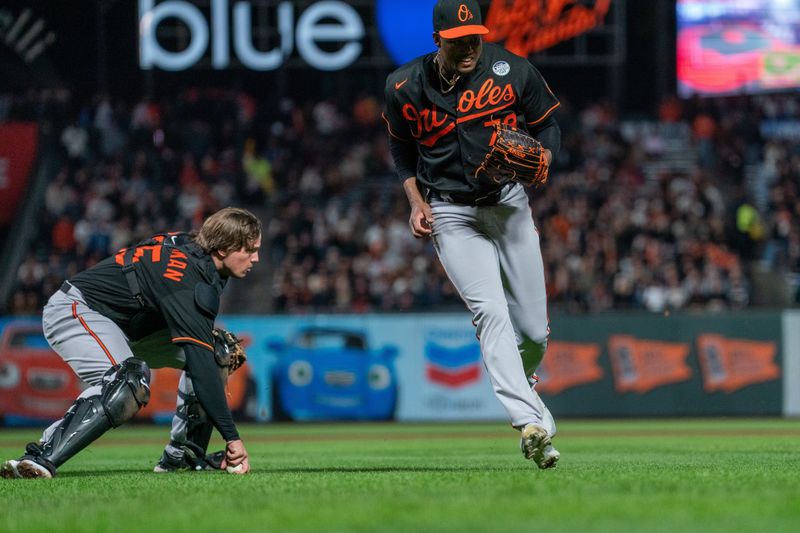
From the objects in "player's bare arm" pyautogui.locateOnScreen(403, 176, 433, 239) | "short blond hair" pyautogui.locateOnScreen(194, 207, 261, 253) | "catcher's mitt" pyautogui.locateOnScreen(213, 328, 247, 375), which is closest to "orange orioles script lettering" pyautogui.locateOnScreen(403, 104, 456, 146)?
"player's bare arm" pyautogui.locateOnScreen(403, 176, 433, 239)

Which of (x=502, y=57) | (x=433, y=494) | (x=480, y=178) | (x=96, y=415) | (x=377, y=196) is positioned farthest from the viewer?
(x=377, y=196)

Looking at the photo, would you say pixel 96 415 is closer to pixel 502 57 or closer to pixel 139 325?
pixel 139 325

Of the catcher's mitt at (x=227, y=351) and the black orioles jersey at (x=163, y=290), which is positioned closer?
the black orioles jersey at (x=163, y=290)

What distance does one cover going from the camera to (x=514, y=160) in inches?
226

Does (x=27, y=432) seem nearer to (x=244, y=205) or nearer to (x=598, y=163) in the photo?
(x=244, y=205)

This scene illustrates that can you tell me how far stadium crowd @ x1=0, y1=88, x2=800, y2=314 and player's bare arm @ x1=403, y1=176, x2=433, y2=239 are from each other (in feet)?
33.5

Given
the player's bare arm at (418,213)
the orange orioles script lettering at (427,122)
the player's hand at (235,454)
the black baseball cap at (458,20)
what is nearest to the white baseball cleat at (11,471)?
the player's hand at (235,454)

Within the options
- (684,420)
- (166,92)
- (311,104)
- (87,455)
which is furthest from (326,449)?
(166,92)

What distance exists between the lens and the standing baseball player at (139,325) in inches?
216

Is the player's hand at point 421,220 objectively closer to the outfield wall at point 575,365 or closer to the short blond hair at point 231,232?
the short blond hair at point 231,232

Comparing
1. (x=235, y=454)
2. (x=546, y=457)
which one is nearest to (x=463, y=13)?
(x=546, y=457)

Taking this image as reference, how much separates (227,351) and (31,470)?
1053 millimetres

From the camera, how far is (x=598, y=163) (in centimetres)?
2173

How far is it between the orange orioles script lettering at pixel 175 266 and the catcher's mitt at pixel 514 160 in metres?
1.44
